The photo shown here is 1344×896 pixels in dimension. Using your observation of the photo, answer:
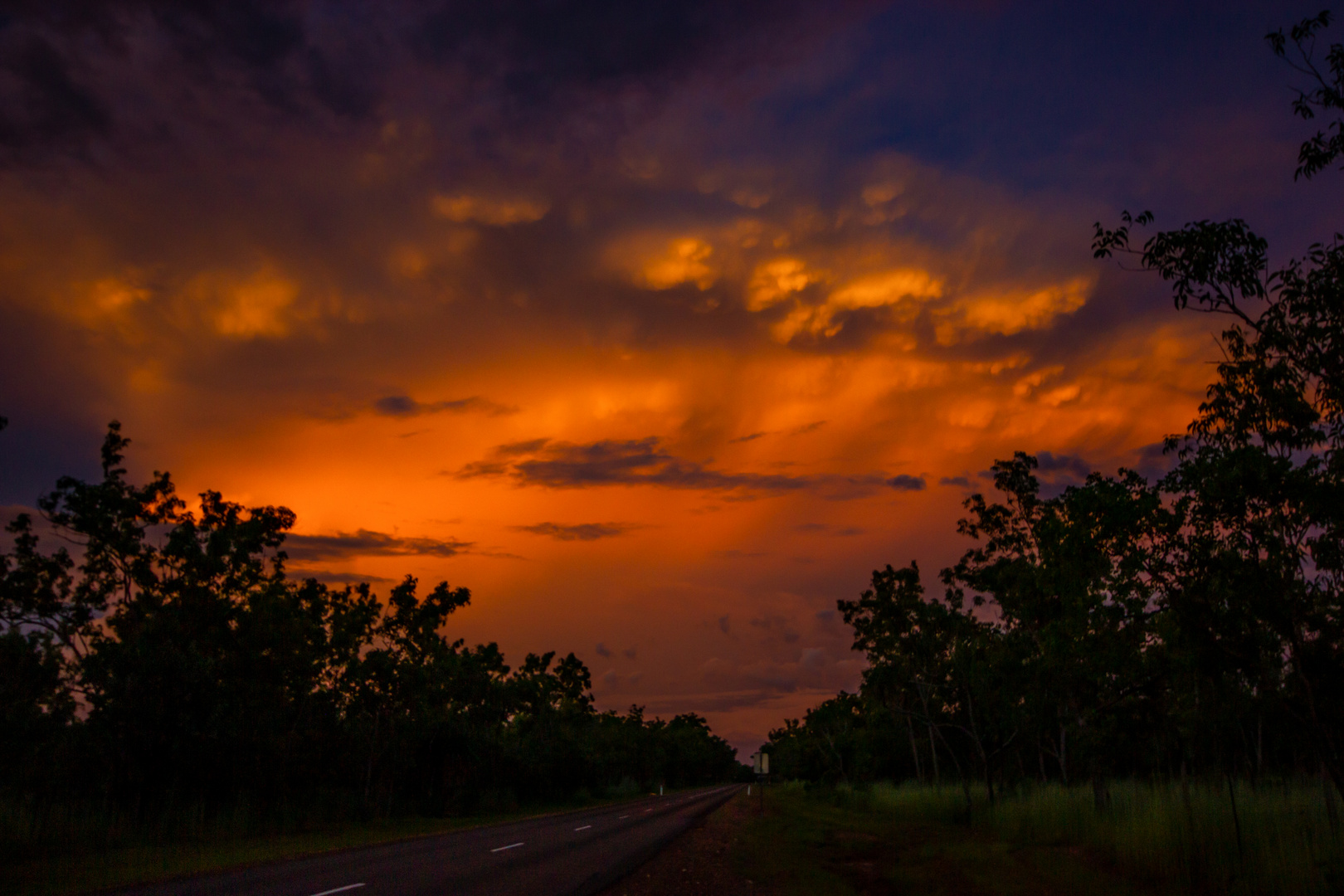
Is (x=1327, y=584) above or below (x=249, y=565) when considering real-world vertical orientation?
below

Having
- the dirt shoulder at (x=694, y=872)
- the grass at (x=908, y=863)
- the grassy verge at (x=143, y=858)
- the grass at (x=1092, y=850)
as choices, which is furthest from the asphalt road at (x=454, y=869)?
the grass at (x=1092, y=850)

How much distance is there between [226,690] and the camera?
96.4 feet

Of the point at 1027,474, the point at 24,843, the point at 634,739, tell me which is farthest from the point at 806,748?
the point at 24,843

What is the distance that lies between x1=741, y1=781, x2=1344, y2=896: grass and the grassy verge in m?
10.8

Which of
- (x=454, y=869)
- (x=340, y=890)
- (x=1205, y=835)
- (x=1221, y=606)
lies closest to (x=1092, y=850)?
(x=1205, y=835)

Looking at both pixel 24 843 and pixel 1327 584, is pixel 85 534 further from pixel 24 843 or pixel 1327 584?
pixel 1327 584

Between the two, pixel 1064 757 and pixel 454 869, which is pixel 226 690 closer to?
pixel 454 869

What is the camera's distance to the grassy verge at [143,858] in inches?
570

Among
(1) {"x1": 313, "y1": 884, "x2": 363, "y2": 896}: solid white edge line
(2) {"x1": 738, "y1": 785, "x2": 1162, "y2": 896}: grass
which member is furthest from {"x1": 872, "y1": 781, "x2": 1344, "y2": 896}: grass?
(1) {"x1": 313, "y1": 884, "x2": 363, "y2": 896}: solid white edge line

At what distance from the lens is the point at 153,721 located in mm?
25562

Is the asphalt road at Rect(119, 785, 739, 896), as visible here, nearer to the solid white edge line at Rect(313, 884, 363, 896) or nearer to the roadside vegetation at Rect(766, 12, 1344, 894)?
the solid white edge line at Rect(313, 884, 363, 896)

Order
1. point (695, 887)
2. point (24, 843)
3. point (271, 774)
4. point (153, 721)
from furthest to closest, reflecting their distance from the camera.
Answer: point (271, 774) < point (153, 721) < point (24, 843) < point (695, 887)

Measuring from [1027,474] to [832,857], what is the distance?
17918 millimetres

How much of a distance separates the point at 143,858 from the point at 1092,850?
69.1 feet
